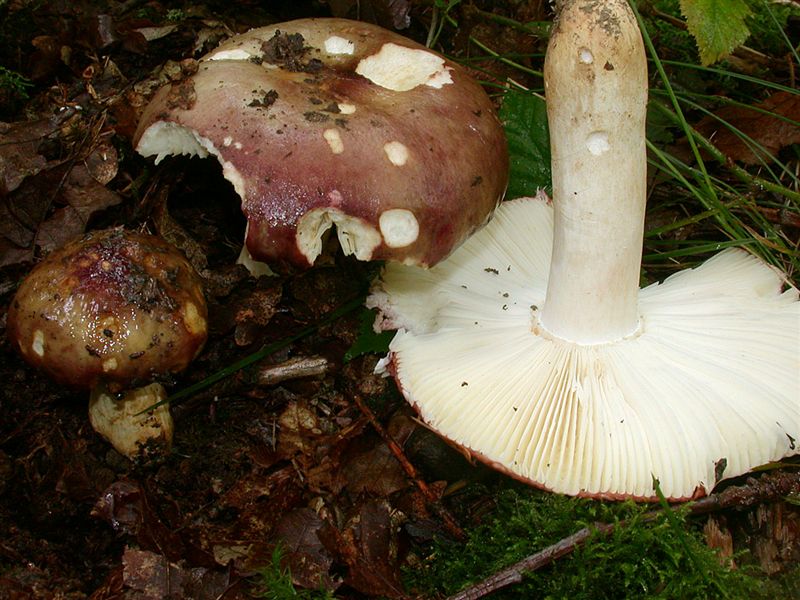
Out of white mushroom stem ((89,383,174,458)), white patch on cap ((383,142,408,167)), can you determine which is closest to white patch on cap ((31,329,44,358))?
white mushroom stem ((89,383,174,458))

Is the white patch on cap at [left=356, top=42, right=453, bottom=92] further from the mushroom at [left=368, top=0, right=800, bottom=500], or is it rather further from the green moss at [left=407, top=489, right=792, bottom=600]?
the green moss at [left=407, top=489, right=792, bottom=600]

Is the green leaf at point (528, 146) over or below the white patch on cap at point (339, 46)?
below

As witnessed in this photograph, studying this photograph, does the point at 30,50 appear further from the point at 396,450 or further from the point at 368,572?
the point at 368,572

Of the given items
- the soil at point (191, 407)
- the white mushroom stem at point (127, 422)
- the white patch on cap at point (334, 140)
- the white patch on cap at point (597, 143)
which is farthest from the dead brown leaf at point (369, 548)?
the white patch on cap at point (597, 143)

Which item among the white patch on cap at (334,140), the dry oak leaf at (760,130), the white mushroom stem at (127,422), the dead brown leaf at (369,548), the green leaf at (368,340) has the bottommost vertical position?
the dead brown leaf at (369,548)

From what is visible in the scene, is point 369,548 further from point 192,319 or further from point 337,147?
point 337,147

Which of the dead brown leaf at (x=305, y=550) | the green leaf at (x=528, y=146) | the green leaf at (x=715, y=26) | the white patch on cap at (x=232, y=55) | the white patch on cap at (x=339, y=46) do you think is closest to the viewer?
the dead brown leaf at (x=305, y=550)

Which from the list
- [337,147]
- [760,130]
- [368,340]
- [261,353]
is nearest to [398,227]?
[337,147]

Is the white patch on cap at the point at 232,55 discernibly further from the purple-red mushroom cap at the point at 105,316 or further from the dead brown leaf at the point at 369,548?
the dead brown leaf at the point at 369,548
